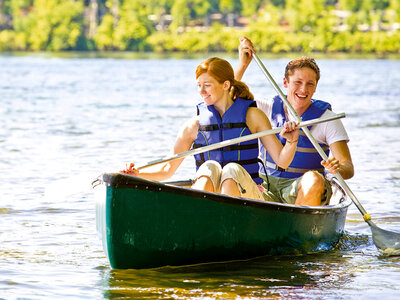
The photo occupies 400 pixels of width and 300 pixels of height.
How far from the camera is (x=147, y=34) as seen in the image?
3113 inches

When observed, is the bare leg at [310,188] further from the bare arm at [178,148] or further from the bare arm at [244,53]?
the bare arm at [244,53]

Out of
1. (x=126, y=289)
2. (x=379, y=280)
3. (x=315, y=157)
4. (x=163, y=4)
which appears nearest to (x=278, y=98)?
Result: (x=315, y=157)

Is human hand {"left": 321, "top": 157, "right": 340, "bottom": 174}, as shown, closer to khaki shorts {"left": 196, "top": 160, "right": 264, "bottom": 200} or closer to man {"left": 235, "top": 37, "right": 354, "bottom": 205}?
man {"left": 235, "top": 37, "right": 354, "bottom": 205}

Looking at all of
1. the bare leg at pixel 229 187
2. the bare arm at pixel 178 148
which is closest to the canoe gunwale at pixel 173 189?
the bare leg at pixel 229 187

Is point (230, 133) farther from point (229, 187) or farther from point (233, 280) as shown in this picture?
point (233, 280)

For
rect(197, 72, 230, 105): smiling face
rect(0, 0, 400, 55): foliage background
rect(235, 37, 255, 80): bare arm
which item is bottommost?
rect(197, 72, 230, 105): smiling face

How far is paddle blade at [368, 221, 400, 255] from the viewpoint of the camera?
4.73 meters

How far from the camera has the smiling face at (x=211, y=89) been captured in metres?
4.21

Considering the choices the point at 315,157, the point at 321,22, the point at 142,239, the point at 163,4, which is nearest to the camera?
the point at 142,239

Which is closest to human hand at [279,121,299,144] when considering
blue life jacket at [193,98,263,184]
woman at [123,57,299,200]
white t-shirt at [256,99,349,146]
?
woman at [123,57,299,200]

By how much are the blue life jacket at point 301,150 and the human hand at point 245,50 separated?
0.35 metres

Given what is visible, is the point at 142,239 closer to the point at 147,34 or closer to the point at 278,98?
the point at 278,98

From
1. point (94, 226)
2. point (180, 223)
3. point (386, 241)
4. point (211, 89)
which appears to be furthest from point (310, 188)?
point (94, 226)

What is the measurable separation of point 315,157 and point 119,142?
6.20m
